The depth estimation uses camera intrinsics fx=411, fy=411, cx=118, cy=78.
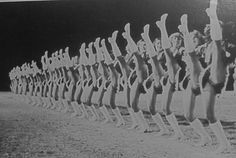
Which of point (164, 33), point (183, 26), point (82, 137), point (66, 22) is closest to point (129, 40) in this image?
point (164, 33)

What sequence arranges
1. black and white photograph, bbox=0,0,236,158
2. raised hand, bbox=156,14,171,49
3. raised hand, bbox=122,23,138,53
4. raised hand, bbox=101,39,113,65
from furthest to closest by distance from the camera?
raised hand, bbox=101,39,113,65 → raised hand, bbox=122,23,138,53 → raised hand, bbox=156,14,171,49 → black and white photograph, bbox=0,0,236,158

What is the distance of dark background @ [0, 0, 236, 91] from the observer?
255cm

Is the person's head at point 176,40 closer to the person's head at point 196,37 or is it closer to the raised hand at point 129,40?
the person's head at point 196,37

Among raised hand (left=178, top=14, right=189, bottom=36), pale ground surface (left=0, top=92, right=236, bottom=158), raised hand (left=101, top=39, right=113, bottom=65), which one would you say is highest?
raised hand (left=178, top=14, right=189, bottom=36)

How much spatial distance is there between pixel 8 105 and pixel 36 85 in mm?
262

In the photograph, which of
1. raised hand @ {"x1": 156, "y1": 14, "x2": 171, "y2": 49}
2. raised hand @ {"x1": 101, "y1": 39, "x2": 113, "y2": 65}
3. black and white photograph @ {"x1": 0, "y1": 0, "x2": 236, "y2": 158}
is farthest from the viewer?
raised hand @ {"x1": 101, "y1": 39, "x2": 113, "y2": 65}

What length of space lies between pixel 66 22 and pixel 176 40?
0.79m

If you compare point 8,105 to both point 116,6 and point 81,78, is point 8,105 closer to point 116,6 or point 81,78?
point 81,78

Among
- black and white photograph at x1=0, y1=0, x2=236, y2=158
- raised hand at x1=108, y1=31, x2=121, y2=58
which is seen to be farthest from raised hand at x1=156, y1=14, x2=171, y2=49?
raised hand at x1=108, y1=31, x2=121, y2=58

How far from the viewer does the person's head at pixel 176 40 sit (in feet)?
7.95

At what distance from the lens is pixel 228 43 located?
90.4 inches

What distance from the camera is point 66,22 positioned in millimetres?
2779

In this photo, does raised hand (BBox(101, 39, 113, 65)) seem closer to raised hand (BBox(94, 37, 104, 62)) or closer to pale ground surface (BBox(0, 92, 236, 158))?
raised hand (BBox(94, 37, 104, 62))

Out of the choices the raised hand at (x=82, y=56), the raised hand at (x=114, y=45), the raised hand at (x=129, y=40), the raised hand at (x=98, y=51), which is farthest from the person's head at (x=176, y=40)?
the raised hand at (x=82, y=56)
